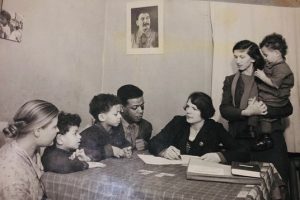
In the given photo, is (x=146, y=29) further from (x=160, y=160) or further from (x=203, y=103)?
(x=160, y=160)

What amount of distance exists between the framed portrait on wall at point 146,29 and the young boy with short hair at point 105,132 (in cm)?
20

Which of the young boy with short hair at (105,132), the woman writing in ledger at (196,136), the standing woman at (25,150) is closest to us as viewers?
the standing woman at (25,150)

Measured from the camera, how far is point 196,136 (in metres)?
1.13

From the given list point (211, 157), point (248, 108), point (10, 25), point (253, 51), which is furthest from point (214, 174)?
point (10, 25)

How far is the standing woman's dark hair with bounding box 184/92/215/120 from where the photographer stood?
1084 millimetres

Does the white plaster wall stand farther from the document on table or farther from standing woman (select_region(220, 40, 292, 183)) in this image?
standing woman (select_region(220, 40, 292, 183))

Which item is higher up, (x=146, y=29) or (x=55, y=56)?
(x=146, y=29)

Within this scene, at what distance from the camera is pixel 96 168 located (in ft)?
3.03

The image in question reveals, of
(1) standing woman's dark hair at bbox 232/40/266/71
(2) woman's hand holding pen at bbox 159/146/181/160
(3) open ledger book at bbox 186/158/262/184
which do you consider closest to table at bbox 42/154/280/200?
(3) open ledger book at bbox 186/158/262/184

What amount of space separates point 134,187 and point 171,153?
278 millimetres

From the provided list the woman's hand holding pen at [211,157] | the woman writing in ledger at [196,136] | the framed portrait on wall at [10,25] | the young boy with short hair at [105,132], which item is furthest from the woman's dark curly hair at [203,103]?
the framed portrait on wall at [10,25]

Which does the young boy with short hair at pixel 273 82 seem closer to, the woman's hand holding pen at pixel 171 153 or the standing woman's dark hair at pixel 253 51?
the standing woman's dark hair at pixel 253 51

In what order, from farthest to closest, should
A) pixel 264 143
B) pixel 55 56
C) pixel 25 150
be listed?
pixel 264 143 → pixel 55 56 → pixel 25 150

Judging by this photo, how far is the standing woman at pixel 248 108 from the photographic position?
1.02m
